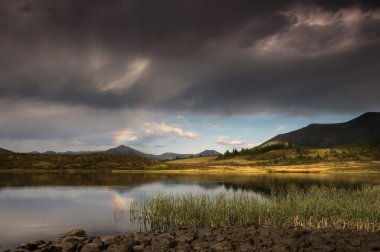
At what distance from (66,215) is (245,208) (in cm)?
2006

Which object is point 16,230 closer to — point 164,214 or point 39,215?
point 39,215

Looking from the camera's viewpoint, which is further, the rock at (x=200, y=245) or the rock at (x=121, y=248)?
the rock at (x=200, y=245)

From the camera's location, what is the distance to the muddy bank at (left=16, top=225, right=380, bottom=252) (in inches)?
906

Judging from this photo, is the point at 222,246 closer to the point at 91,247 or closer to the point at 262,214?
the point at 91,247

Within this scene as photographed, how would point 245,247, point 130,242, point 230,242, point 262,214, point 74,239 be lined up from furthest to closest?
point 262,214 < point 74,239 < point 130,242 < point 230,242 < point 245,247

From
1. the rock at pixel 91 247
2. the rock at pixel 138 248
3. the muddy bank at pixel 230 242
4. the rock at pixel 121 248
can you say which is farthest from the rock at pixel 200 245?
the rock at pixel 91 247

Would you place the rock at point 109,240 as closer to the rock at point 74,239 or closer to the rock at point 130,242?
the rock at point 130,242

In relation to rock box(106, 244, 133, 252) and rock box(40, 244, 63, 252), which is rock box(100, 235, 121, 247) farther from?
rock box(40, 244, 63, 252)

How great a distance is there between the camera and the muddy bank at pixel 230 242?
2300cm

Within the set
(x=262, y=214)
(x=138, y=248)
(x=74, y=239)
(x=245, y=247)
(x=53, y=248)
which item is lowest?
(x=245, y=247)

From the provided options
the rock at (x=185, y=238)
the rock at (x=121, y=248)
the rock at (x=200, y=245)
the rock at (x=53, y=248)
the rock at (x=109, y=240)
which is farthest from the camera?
the rock at (x=109, y=240)

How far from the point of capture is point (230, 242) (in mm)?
24266

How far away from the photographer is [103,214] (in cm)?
4256

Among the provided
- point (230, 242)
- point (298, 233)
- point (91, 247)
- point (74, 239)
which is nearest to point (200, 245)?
point (230, 242)
